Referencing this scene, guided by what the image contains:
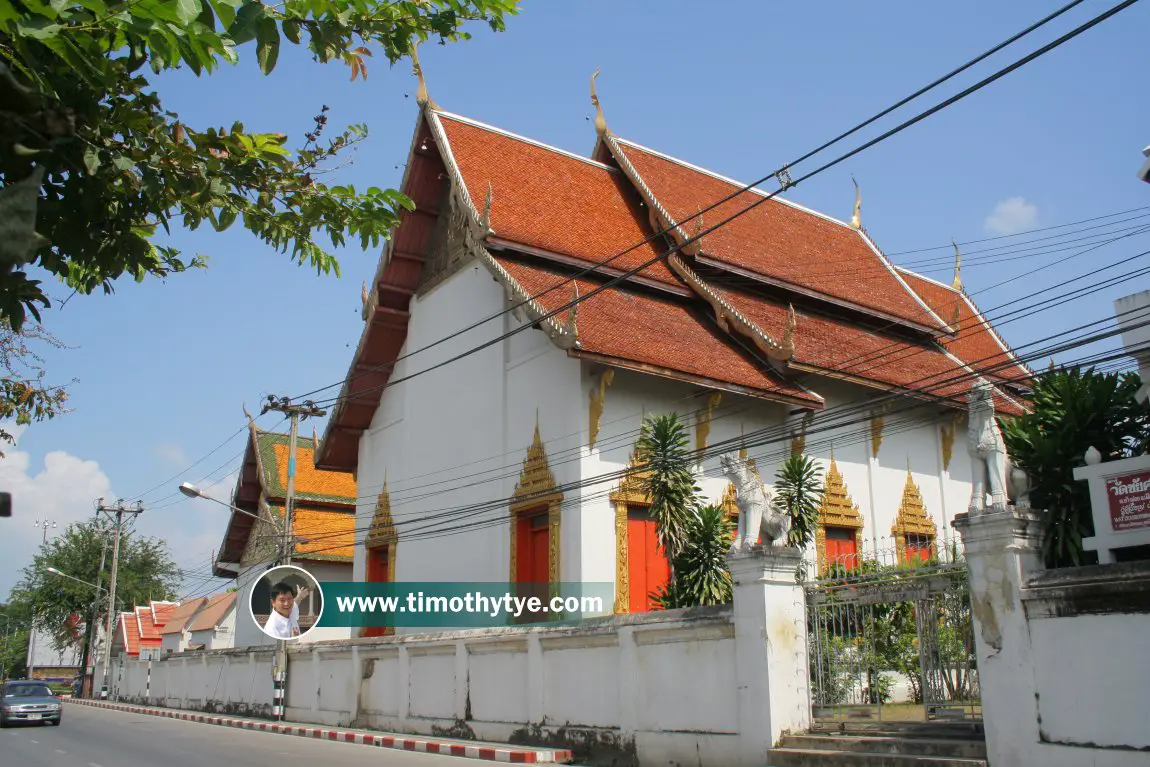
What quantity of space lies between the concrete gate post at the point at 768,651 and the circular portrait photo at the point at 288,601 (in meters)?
11.9

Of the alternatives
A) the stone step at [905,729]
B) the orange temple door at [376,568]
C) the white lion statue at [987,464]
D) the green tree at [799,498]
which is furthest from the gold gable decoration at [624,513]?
the orange temple door at [376,568]

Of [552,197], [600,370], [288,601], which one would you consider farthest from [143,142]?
[288,601]

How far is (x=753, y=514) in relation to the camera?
916 centimetres

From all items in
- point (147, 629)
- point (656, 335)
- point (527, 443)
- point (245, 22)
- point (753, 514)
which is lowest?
point (147, 629)

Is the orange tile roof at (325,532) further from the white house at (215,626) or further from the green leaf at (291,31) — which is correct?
the green leaf at (291,31)

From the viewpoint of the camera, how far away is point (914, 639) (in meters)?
9.88

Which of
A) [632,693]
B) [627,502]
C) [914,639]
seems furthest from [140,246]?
[627,502]

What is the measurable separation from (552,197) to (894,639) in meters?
10.4

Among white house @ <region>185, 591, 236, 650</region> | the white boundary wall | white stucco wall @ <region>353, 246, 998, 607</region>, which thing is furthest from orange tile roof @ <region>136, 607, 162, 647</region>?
the white boundary wall

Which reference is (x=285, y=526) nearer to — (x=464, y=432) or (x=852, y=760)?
(x=464, y=432)

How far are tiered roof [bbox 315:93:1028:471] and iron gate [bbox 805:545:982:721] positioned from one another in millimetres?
5417

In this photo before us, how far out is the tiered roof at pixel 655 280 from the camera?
15.2 meters

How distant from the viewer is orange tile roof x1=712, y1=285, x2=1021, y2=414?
16.8 metres

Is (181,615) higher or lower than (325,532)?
lower
